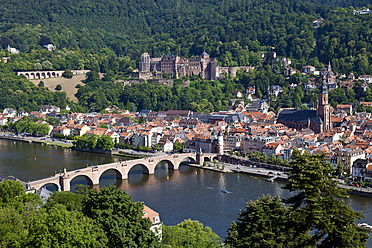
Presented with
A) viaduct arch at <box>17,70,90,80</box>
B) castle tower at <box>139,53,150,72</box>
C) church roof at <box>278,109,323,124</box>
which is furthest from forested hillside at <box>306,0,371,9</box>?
viaduct arch at <box>17,70,90,80</box>

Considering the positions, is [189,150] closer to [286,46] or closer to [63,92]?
[63,92]

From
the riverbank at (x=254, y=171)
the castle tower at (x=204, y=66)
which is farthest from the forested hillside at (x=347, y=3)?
the riverbank at (x=254, y=171)

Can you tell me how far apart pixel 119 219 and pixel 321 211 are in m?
5.57

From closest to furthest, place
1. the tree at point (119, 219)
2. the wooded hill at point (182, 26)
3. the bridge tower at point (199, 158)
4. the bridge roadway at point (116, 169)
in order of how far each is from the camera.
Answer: the tree at point (119, 219), the bridge roadway at point (116, 169), the bridge tower at point (199, 158), the wooded hill at point (182, 26)

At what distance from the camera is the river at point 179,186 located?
25484mm

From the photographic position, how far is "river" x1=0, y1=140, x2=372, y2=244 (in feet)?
83.6

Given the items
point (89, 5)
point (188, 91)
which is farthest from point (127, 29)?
point (188, 91)

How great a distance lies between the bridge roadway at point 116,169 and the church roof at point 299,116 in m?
15.4

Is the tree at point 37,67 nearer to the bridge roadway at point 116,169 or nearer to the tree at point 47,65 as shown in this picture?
the tree at point 47,65

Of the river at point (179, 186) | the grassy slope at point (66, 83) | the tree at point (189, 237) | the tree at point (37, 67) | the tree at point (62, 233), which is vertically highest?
the tree at point (37, 67)

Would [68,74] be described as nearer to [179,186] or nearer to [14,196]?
[179,186]

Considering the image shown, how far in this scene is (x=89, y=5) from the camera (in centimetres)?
12556

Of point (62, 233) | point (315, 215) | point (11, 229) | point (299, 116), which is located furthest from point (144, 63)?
point (315, 215)

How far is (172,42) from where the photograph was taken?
10269cm
